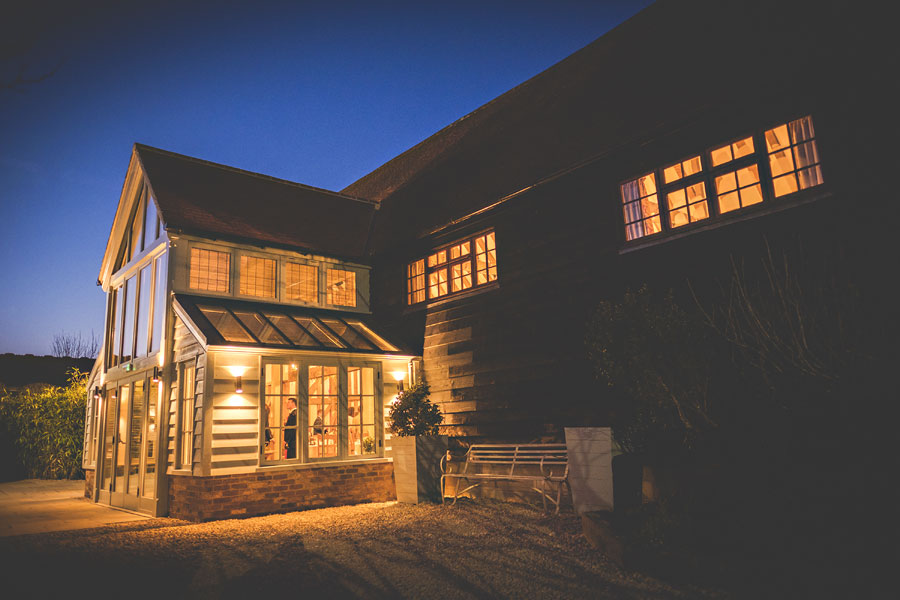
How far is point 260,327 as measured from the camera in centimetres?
1025

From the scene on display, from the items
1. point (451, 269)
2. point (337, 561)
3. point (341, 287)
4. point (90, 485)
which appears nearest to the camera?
point (337, 561)

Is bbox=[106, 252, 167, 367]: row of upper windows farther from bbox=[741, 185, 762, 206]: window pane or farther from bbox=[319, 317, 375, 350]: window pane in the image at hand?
bbox=[741, 185, 762, 206]: window pane

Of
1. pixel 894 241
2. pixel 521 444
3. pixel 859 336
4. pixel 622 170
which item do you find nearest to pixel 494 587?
pixel 859 336

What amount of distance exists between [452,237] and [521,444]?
4238 mm

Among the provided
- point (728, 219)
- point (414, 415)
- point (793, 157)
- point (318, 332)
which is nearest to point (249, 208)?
point (318, 332)

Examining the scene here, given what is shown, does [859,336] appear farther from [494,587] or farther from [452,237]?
[452,237]

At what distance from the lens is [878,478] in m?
4.40

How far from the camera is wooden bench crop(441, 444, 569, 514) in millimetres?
8477

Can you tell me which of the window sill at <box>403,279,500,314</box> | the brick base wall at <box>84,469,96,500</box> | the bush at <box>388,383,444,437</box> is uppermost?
the window sill at <box>403,279,500,314</box>

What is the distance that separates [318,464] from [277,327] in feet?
8.37

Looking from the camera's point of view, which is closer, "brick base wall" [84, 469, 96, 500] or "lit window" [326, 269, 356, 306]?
"lit window" [326, 269, 356, 306]

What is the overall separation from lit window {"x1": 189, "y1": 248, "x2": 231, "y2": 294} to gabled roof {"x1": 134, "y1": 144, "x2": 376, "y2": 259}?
18.3 inches

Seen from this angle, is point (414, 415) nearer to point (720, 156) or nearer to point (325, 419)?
point (325, 419)

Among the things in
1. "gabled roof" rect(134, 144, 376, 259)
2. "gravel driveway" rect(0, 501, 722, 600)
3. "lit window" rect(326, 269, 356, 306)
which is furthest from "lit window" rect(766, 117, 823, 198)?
"lit window" rect(326, 269, 356, 306)
